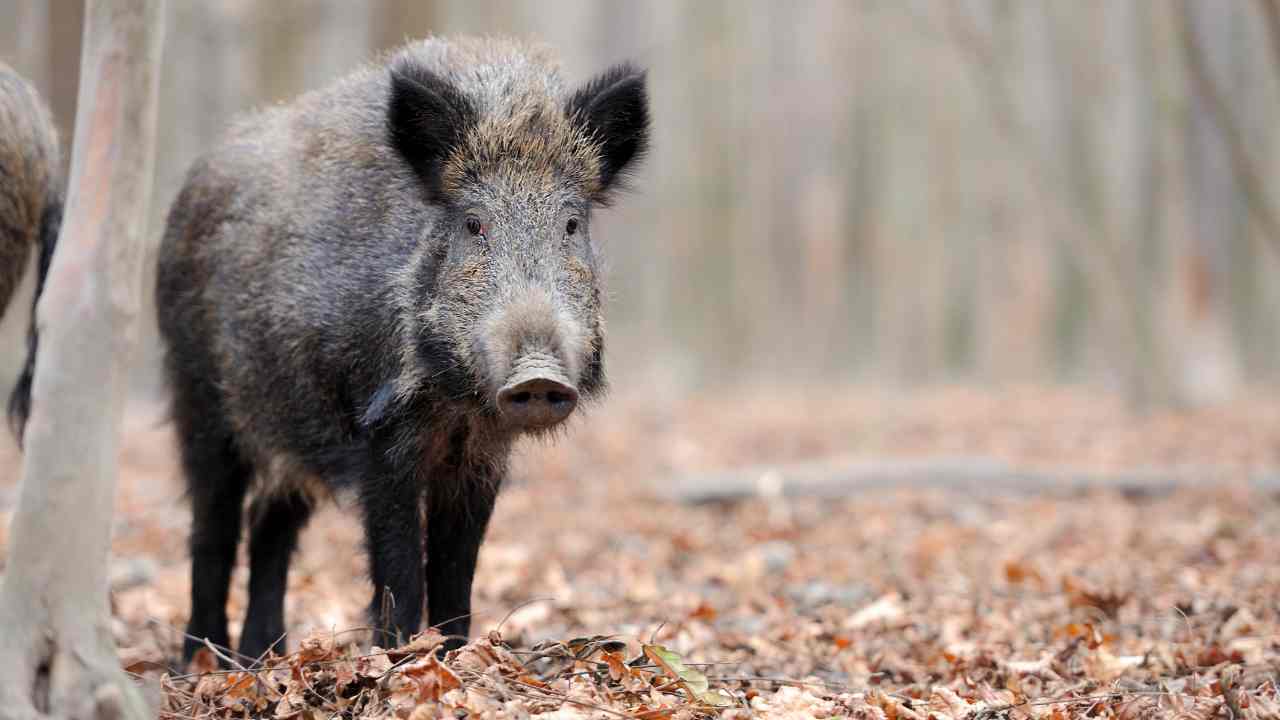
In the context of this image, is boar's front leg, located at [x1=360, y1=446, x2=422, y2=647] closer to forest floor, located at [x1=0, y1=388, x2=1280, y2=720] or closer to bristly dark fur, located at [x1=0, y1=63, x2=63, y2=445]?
forest floor, located at [x1=0, y1=388, x2=1280, y2=720]

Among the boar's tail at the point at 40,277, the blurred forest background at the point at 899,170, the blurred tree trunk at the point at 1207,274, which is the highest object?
the blurred forest background at the point at 899,170

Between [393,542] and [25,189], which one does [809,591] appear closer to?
[393,542]

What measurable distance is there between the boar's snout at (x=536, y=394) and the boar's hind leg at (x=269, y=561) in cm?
232

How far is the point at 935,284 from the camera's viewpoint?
30.9m

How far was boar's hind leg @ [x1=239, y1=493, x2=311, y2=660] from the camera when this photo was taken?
20.0ft

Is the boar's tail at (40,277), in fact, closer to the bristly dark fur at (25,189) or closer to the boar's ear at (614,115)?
the bristly dark fur at (25,189)

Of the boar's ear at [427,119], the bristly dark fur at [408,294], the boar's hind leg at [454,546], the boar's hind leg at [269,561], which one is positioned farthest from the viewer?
the boar's hind leg at [269,561]

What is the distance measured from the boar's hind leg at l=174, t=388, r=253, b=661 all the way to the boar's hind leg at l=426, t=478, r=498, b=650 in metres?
1.37

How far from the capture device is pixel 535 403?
4.28m

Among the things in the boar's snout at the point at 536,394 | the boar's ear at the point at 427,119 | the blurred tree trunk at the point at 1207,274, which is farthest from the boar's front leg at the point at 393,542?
the blurred tree trunk at the point at 1207,274

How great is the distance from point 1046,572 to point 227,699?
478cm

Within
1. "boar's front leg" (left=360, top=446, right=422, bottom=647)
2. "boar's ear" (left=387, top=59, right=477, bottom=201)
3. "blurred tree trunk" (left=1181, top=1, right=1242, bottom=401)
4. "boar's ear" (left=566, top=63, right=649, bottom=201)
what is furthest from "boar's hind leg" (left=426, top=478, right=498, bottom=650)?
"blurred tree trunk" (left=1181, top=1, right=1242, bottom=401)

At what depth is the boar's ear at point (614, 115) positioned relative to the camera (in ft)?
17.5

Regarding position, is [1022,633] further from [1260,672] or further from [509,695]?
[509,695]
